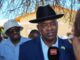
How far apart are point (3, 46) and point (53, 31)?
2.81 metres

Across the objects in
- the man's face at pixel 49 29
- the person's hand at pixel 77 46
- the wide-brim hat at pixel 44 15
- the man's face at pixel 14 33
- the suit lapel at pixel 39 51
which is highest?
the person's hand at pixel 77 46

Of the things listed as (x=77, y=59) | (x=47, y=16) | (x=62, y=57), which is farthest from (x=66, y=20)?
(x=77, y=59)

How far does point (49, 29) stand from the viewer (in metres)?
4.91

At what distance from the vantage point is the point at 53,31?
4.86 metres

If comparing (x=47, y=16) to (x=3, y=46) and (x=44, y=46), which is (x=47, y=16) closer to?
(x=44, y=46)

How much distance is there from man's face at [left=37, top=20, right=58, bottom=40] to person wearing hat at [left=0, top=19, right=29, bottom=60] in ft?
7.98

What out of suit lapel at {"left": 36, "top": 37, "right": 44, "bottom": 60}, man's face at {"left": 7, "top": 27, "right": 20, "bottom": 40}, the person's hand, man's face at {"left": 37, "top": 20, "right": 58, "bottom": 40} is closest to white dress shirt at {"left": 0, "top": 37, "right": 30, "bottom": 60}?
man's face at {"left": 7, "top": 27, "right": 20, "bottom": 40}

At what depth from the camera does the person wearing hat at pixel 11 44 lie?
23.9 ft

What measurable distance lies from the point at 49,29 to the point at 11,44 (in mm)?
2895

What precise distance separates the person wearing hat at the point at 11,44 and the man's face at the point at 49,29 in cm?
243

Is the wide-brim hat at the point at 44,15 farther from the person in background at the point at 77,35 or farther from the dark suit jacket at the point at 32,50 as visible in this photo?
the person in background at the point at 77,35

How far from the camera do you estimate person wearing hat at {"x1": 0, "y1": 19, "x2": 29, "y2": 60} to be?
7.29 meters

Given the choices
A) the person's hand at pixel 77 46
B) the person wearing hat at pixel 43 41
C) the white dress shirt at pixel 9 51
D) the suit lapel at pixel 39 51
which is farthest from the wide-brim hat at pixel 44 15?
the person's hand at pixel 77 46

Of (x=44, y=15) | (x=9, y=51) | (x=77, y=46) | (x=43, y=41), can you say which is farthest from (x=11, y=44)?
(x=77, y=46)
